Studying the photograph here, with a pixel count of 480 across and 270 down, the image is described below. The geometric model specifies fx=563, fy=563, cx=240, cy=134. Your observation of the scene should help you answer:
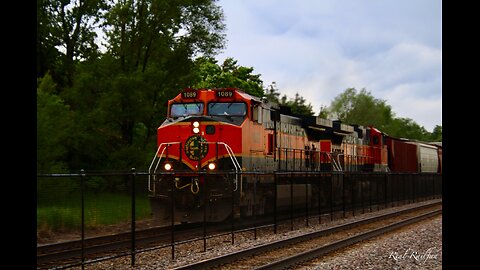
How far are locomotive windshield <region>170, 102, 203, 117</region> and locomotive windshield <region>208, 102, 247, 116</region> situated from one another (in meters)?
0.37

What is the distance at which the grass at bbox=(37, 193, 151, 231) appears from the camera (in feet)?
28.4

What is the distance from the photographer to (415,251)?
41.6ft

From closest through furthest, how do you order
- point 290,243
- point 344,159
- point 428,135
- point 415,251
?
point 415,251 → point 290,243 → point 344,159 → point 428,135

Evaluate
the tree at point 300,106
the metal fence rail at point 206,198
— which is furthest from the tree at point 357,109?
the metal fence rail at point 206,198

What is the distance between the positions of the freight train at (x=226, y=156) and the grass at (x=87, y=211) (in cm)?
212

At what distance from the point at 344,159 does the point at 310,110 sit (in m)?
45.0

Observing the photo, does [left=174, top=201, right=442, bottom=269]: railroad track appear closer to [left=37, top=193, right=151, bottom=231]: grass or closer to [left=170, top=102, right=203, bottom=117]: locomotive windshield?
[left=37, top=193, right=151, bottom=231]: grass

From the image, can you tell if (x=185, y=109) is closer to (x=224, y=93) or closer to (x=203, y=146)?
(x=224, y=93)

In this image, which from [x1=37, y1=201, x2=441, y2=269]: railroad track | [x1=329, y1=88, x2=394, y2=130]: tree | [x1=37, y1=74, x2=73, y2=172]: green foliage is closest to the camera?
[x1=37, y1=201, x2=441, y2=269]: railroad track

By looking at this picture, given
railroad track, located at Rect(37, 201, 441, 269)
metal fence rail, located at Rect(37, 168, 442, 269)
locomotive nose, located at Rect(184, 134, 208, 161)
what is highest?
locomotive nose, located at Rect(184, 134, 208, 161)

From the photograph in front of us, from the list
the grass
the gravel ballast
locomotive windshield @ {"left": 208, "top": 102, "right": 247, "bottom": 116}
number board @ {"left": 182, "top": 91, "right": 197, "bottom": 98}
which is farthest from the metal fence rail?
number board @ {"left": 182, "top": 91, "right": 197, "bottom": 98}
